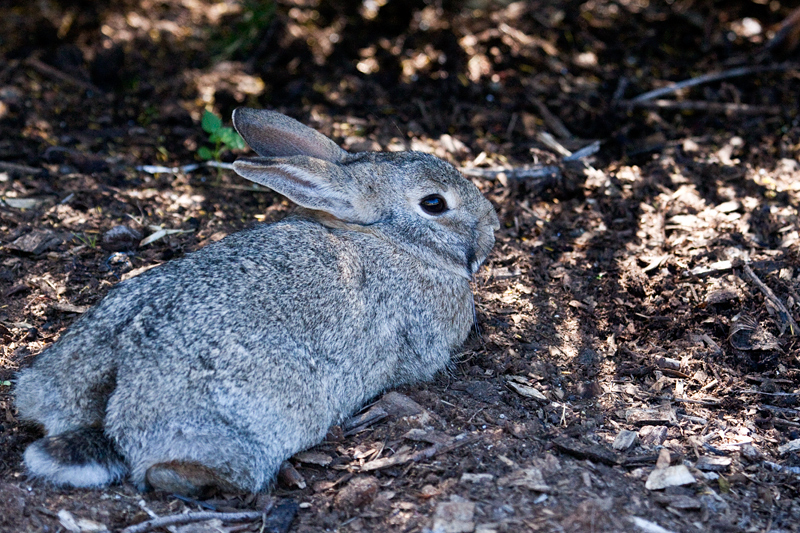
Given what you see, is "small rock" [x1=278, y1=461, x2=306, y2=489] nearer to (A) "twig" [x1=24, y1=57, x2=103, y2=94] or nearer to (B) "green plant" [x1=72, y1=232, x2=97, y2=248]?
(B) "green plant" [x1=72, y1=232, x2=97, y2=248]

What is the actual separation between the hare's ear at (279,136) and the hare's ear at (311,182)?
0.38m

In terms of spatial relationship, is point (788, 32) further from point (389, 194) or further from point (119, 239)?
point (119, 239)

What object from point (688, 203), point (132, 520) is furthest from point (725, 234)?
point (132, 520)

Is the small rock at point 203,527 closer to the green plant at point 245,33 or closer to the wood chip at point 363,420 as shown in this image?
the wood chip at point 363,420

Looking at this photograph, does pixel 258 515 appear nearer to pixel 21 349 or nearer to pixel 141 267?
pixel 21 349

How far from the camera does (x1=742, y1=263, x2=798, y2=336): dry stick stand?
5480mm

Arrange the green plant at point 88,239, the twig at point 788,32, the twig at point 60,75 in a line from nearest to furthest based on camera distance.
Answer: the green plant at point 88,239
the twig at point 60,75
the twig at point 788,32

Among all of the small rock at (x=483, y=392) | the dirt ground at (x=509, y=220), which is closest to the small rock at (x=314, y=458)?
the dirt ground at (x=509, y=220)

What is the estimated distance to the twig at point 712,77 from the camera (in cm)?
834

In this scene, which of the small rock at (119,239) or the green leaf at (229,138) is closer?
the small rock at (119,239)

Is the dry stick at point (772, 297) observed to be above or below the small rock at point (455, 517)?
above

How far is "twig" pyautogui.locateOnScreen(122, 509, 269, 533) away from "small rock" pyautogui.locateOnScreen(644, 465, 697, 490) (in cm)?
219

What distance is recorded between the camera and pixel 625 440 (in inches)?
183

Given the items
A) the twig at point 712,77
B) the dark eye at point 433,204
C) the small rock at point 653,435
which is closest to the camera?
the small rock at point 653,435
